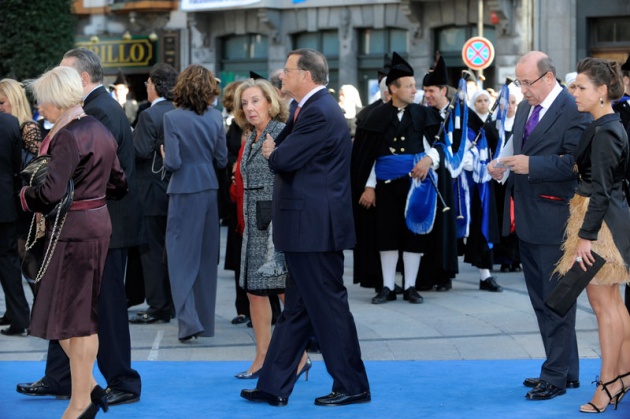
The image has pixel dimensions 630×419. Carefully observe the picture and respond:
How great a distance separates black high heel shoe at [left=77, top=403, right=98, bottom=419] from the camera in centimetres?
716

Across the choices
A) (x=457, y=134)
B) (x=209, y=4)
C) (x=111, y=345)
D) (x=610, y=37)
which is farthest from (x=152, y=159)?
(x=209, y=4)

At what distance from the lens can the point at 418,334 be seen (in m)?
10.6

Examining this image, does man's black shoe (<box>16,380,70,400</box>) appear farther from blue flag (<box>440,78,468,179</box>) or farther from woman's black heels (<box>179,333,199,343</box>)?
blue flag (<box>440,78,468,179</box>)

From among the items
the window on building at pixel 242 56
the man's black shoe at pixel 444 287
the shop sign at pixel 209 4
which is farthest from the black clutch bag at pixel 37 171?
the window on building at pixel 242 56

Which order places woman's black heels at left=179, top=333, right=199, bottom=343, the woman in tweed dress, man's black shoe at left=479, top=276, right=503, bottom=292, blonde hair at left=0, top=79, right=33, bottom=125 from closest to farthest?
1. the woman in tweed dress
2. woman's black heels at left=179, top=333, right=199, bottom=343
3. blonde hair at left=0, top=79, right=33, bottom=125
4. man's black shoe at left=479, top=276, right=503, bottom=292

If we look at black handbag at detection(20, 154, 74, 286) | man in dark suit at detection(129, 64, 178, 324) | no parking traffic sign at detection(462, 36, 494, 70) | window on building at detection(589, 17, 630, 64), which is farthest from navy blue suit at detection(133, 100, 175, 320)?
window on building at detection(589, 17, 630, 64)

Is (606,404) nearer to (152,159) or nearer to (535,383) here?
(535,383)

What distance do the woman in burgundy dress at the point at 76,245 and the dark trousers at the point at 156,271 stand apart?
3.93 meters

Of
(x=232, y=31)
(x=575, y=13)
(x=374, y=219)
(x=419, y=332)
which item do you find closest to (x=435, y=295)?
(x=374, y=219)

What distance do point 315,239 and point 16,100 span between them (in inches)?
161

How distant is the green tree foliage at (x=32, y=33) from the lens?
29.0 m

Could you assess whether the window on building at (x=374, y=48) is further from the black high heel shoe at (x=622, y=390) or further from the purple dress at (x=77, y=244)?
the purple dress at (x=77, y=244)

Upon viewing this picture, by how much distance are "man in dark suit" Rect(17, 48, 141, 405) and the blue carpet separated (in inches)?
4.0

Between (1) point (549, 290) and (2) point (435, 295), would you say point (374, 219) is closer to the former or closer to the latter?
(2) point (435, 295)
